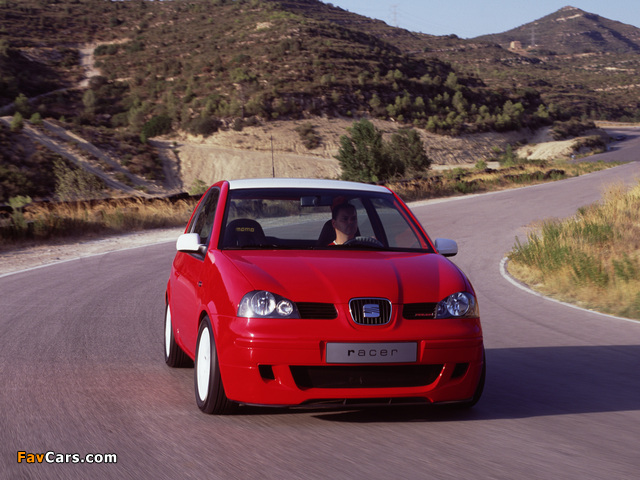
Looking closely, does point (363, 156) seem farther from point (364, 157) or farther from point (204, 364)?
point (204, 364)

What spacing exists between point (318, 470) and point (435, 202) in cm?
2851

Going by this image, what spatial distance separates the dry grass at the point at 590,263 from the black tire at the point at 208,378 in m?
6.75

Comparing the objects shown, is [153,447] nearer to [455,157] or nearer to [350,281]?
[350,281]

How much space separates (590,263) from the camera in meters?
12.3

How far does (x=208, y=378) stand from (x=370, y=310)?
1.22 meters

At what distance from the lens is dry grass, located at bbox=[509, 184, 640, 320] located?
37.2ft

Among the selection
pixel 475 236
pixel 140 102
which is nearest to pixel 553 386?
pixel 475 236

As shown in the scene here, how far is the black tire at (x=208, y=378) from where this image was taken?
5129 millimetres

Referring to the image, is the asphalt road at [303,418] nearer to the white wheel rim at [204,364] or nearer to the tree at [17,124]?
the white wheel rim at [204,364]

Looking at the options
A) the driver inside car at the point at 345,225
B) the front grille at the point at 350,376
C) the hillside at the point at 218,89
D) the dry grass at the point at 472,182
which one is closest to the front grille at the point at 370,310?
the front grille at the point at 350,376

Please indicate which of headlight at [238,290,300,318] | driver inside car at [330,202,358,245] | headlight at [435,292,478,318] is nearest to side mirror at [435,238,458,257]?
driver inside car at [330,202,358,245]

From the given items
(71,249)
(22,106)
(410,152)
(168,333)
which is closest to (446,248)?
(168,333)

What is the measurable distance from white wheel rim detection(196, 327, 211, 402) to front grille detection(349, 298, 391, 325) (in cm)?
107

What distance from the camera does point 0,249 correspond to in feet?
58.6
